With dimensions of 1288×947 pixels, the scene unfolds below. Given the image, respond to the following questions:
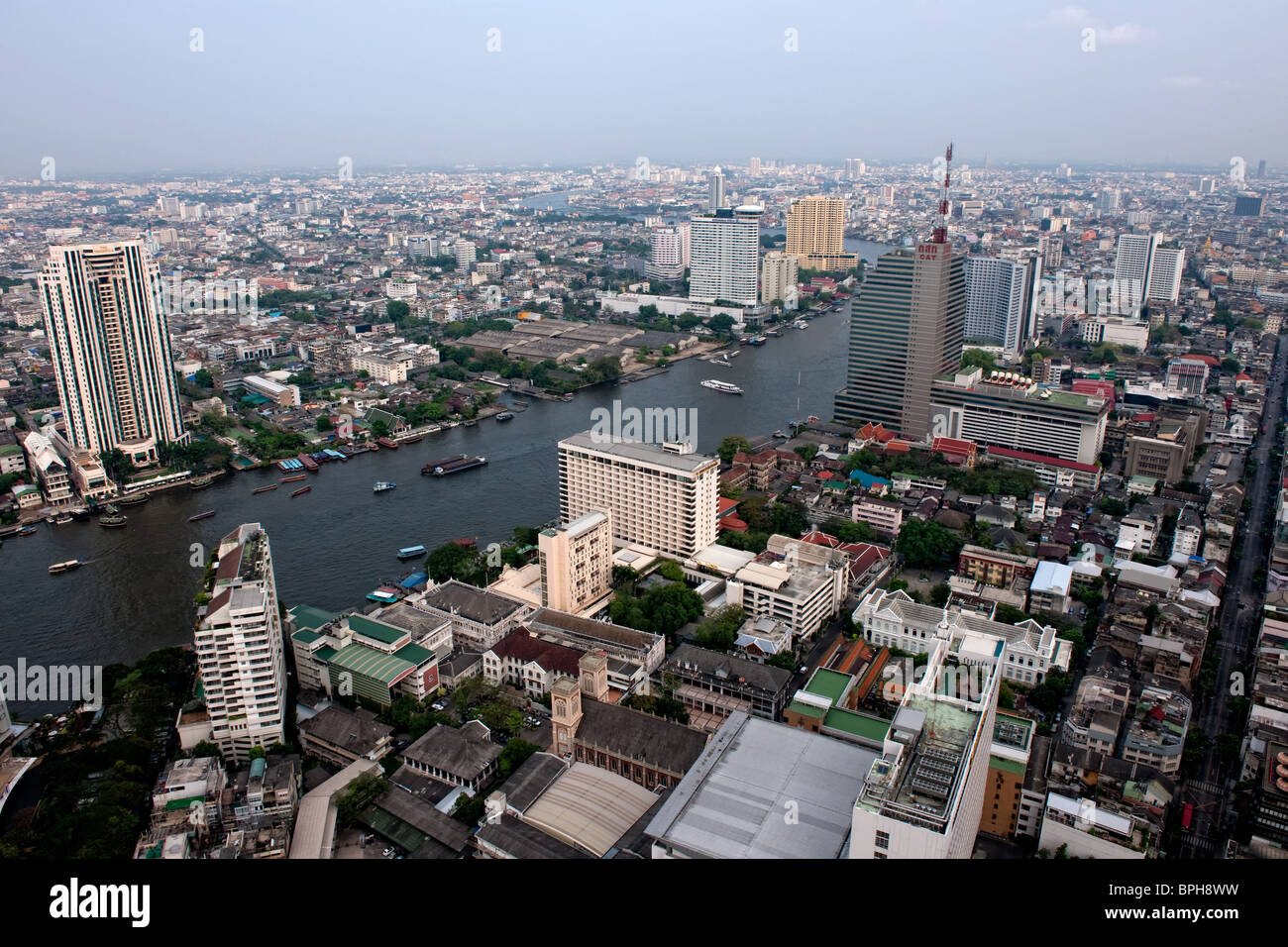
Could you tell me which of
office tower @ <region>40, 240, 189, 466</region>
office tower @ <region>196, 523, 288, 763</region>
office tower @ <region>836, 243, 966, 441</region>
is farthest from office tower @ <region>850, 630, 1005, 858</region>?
office tower @ <region>40, 240, 189, 466</region>

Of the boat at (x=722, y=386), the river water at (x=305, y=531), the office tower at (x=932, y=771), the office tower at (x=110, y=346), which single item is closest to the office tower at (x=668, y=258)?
the boat at (x=722, y=386)

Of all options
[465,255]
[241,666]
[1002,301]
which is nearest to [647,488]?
[241,666]

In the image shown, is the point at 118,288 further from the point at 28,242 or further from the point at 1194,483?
the point at 28,242

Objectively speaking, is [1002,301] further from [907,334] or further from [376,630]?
[376,630]

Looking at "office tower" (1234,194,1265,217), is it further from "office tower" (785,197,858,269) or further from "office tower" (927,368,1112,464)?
"office tower" (927,368,1112,464)

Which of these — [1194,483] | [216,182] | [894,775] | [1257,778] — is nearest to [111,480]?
[894,775]
